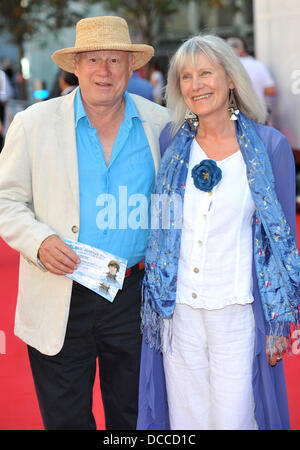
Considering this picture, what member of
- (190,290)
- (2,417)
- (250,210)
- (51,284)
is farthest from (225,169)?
(2,417)

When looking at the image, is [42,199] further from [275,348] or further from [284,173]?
[275,348]

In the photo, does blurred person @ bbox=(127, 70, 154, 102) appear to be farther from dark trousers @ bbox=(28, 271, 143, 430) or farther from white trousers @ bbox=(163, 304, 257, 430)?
white trousers @ bbox=(163, 304, 257, 430)

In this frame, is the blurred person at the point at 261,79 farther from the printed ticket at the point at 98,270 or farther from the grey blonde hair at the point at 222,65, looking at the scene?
the printed ticket at the point at 98,270

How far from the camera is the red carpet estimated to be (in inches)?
146

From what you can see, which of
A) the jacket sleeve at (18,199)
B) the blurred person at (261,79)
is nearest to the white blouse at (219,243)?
the jacket sleeve at (18,199)

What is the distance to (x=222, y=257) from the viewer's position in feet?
8.38

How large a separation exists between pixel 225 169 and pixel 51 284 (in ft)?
2.89

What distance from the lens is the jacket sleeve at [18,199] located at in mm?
2572

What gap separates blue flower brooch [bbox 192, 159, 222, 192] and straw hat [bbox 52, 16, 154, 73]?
67 centimetres

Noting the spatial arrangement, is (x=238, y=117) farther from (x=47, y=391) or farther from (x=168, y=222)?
→ (x=47, y=391)

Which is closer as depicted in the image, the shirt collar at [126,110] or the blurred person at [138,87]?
the shirt collar at [126,110]

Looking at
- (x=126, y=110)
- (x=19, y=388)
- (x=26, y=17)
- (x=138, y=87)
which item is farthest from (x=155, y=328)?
(x=26, y=17)

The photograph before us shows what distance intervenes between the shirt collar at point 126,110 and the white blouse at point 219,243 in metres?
0.49

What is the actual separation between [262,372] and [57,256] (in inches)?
38.6
